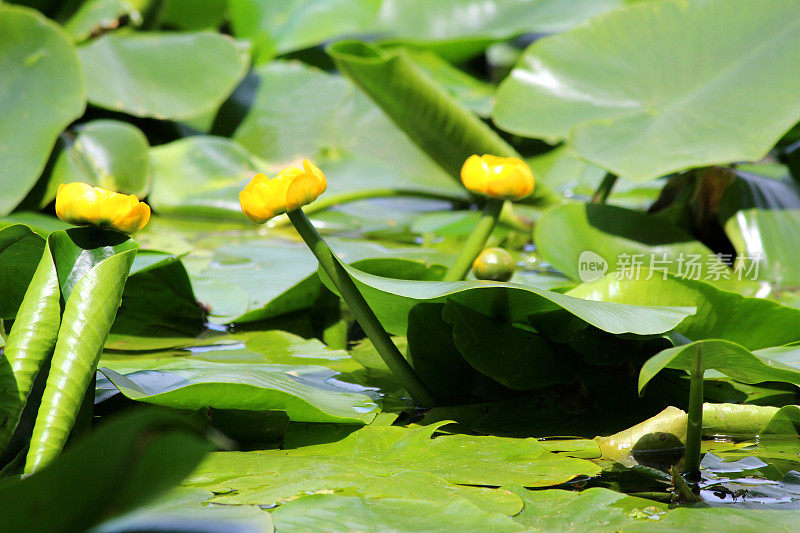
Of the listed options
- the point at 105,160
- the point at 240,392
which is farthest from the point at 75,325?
the point at 105,160

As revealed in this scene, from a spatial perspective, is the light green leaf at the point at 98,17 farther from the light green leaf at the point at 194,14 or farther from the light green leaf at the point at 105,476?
the light green leaf at the point at 105,476

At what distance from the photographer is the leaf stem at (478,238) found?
854 mm

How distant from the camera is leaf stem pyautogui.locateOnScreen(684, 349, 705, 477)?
0.59 meters

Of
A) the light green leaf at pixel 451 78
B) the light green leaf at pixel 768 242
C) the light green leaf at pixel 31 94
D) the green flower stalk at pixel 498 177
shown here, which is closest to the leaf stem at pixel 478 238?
the green flower stalk at pixel 498 177

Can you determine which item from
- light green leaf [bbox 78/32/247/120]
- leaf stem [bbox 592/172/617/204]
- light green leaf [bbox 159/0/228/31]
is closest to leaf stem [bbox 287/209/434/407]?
leaf stem [bbox 592/172/617/204]

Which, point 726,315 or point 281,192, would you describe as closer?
point 281,192

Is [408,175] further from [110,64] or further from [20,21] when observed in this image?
[20,21]

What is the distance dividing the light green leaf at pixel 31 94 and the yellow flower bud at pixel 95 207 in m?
0.98

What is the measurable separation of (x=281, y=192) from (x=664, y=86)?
1030 millimetres

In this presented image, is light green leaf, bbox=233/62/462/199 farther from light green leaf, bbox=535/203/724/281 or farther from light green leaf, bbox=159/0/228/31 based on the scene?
light green leaf, bbox=535/203/724/281

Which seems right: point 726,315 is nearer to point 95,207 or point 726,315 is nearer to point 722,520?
point 722,520

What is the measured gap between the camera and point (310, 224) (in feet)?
2.25

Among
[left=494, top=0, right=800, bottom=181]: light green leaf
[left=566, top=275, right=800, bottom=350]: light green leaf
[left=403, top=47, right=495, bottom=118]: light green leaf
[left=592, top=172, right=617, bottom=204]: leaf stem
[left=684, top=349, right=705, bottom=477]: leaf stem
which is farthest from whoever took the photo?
[left=403, top=47, right=495, bottom=118]: light green leaf

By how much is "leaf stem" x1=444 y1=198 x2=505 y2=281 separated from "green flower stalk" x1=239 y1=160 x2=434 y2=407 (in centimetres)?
17
